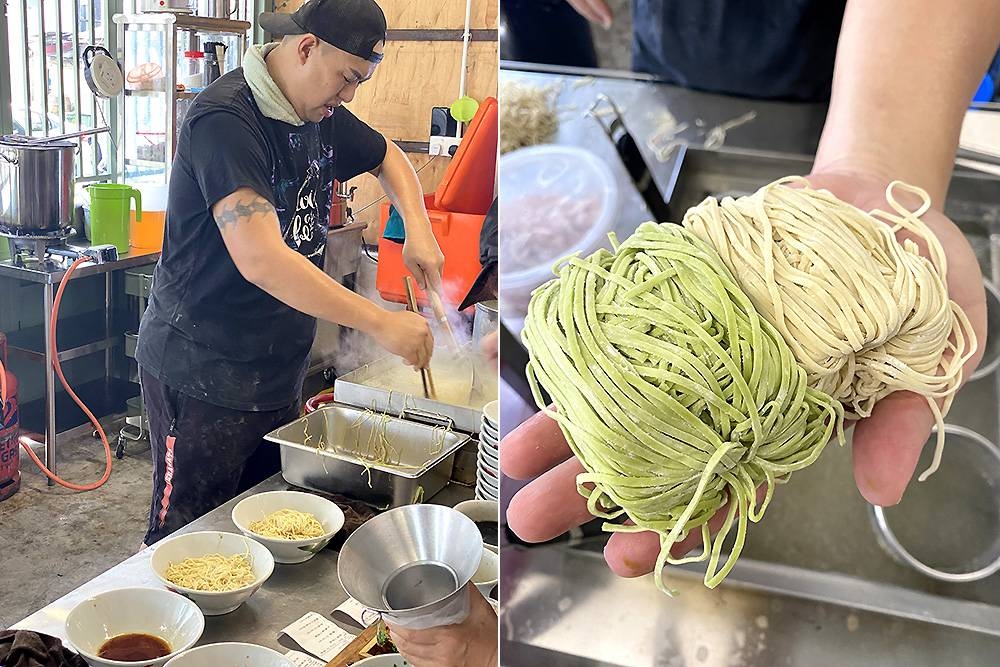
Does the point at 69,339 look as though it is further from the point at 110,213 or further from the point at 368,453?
the point at 368,453

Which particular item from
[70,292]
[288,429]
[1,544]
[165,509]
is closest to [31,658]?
[288,429]

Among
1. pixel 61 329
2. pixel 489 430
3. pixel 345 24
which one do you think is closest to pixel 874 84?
pixel 489 430

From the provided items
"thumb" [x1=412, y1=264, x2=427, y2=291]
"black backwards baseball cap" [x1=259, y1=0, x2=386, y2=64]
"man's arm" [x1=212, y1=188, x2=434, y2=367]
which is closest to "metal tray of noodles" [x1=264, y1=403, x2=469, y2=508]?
"man's arm" [x1=212, y1=188, x2=434, y2=367]

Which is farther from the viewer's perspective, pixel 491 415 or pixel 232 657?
pixel 491 415

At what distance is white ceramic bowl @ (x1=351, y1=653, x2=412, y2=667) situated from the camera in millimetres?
959

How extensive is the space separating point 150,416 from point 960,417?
5.26 feet

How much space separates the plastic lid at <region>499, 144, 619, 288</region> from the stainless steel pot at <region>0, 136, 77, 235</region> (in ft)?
7.06

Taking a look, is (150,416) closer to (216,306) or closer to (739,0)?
(216,306)

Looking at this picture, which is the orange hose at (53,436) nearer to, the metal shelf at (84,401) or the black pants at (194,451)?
the metal shelf at (84,401)

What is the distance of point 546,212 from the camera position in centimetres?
53

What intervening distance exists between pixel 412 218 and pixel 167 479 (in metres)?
0.75

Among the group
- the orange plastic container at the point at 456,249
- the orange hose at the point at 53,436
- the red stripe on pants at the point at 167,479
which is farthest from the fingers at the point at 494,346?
the orange hose at the point at 53,436

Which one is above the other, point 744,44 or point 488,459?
point 744,44

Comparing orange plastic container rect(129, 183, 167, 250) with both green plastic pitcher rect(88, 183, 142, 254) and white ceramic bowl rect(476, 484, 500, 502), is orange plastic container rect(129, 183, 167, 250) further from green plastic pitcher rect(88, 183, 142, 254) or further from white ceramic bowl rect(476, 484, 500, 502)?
white ceramic bowl rect(476, 484, 500, 502)
